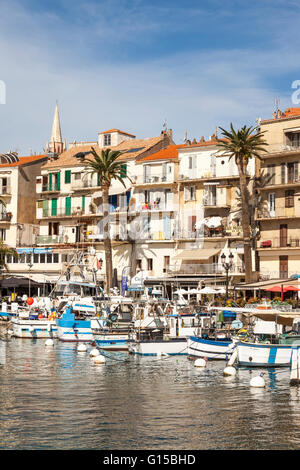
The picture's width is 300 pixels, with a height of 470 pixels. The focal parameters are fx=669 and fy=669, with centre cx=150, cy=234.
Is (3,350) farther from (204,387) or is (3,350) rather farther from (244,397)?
(244,397)

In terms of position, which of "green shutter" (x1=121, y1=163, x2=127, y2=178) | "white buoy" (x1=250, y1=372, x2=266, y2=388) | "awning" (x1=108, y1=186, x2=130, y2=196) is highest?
"green shutter" (x1=121, y1=163, x2=127, y2=178)

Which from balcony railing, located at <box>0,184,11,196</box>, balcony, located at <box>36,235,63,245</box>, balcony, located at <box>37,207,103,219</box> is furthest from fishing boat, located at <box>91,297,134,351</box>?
balcony railing, located at <box>0,184,11,196</box>

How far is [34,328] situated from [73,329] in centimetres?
505

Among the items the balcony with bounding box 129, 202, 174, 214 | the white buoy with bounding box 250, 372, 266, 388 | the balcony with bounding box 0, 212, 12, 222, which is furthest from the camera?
the balcony with bounding box 0, 212, 12, 222

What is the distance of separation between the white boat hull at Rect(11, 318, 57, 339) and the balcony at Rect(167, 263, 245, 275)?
20350 millimetres

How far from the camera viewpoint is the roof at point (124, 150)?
7591cm

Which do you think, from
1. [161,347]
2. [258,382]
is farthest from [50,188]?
[258,382]

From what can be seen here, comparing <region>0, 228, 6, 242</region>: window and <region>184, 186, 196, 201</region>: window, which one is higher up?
<region>184, 186, 196, 201</region>: window

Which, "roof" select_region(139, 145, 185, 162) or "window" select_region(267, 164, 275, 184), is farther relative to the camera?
"roof" select_region(139, 145, 185, 162)

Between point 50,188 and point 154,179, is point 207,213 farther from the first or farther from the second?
point 50,188

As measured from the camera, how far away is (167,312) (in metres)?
43.9

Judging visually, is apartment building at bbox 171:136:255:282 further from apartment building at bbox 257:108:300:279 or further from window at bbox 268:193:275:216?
window at bbox 268:193:275:216

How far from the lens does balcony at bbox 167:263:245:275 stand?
64.5 metres

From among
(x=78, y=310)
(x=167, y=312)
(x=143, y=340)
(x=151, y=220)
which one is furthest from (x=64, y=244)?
(x=143, y=340)
